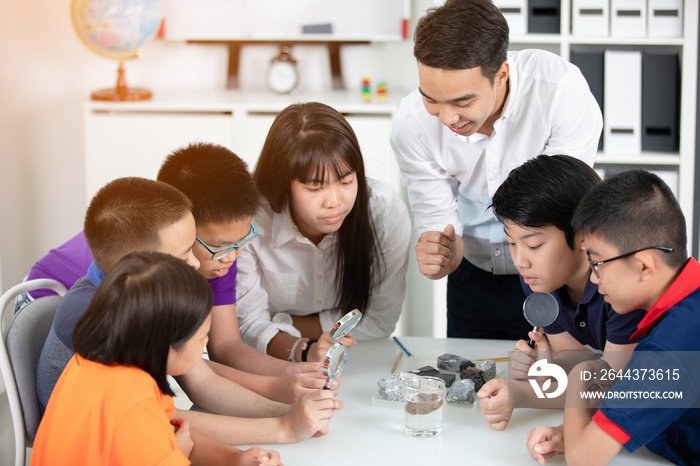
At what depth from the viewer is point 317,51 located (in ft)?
11.7

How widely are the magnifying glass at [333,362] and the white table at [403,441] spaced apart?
0.05m

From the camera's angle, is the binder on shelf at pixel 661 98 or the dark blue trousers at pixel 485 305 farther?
the binder on shelf at pixel 661 98

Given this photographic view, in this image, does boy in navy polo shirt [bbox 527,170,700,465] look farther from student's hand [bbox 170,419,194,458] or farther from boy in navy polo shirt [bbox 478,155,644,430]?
student's hand [bbox 170,419,194,458]

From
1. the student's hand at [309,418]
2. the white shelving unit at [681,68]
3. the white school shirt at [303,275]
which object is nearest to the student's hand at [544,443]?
the student's hand at [309,418]

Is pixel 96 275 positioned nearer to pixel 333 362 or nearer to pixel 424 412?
pixel 333 362

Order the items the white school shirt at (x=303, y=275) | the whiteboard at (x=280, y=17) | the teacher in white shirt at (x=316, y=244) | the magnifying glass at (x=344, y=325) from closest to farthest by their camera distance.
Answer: the magnifying glass at (x=344, y=325) < the teacher in white shirt at (x=316, y=244) < the white school shirt at (x=303, y=275) < the whiteboard at (x=280, y=17)

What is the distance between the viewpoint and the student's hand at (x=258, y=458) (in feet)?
3.78

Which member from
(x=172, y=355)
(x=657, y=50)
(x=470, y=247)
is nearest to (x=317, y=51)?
(x=657, y=50)

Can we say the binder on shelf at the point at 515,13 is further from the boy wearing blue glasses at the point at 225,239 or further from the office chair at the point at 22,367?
the office chair at the point at 22,367

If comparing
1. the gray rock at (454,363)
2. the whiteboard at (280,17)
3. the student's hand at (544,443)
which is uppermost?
the whiteboard at (280,17)

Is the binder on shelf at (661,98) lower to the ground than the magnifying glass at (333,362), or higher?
higher

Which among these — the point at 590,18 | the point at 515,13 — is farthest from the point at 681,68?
the point at 515,13

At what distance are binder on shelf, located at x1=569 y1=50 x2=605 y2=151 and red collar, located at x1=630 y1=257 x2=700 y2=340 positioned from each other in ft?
5.45

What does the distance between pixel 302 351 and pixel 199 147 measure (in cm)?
54
